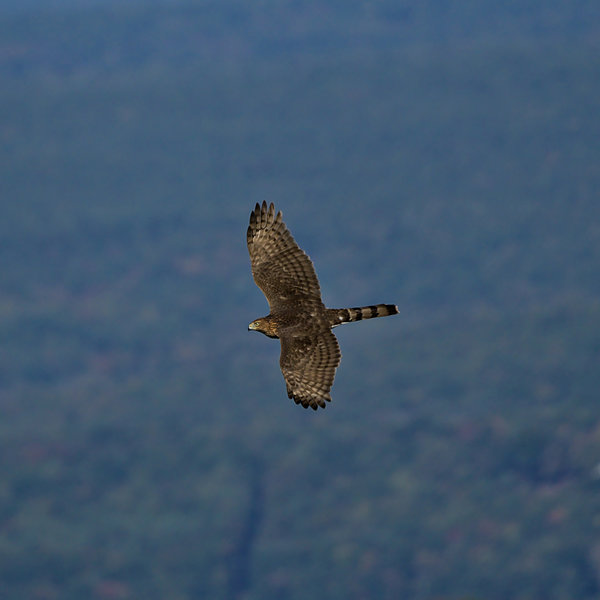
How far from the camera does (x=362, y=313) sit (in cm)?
2828

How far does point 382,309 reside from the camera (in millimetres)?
27875

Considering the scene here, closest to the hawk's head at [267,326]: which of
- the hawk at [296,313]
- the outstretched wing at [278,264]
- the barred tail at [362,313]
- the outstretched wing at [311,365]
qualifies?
the hawk at [296,313]

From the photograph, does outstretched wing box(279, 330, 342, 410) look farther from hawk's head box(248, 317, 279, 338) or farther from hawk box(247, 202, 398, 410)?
hawk's head box(248, 317, 279, 338)

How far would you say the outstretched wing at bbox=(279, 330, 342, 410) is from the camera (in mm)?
28688

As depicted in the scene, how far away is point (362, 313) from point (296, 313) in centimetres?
230

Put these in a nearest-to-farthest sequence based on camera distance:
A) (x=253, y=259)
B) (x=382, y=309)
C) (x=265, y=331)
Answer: (x=382, y=309) → (x=265, y=331) → (x=253, y=259)

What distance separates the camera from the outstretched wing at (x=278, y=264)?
30.8m

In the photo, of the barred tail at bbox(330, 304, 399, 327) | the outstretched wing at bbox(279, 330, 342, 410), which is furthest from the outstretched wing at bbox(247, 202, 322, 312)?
the outstretched wing at bbox(279, 330, 342, 410)

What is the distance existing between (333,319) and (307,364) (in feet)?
3.88

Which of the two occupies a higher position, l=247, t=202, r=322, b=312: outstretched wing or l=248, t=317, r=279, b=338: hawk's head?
l=247, t=202, r=322, b=312: outstretched wing

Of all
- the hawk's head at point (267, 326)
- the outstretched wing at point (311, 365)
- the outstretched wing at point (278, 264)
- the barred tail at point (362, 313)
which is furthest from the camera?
the outstretched wing at point (278, 264)

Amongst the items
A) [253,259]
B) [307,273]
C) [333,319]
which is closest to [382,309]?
[333,319]

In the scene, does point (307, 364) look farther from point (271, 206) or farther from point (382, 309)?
point (271, 206)

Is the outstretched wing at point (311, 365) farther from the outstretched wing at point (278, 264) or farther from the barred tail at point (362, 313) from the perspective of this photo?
the outstretched wing at point (278, 264)
